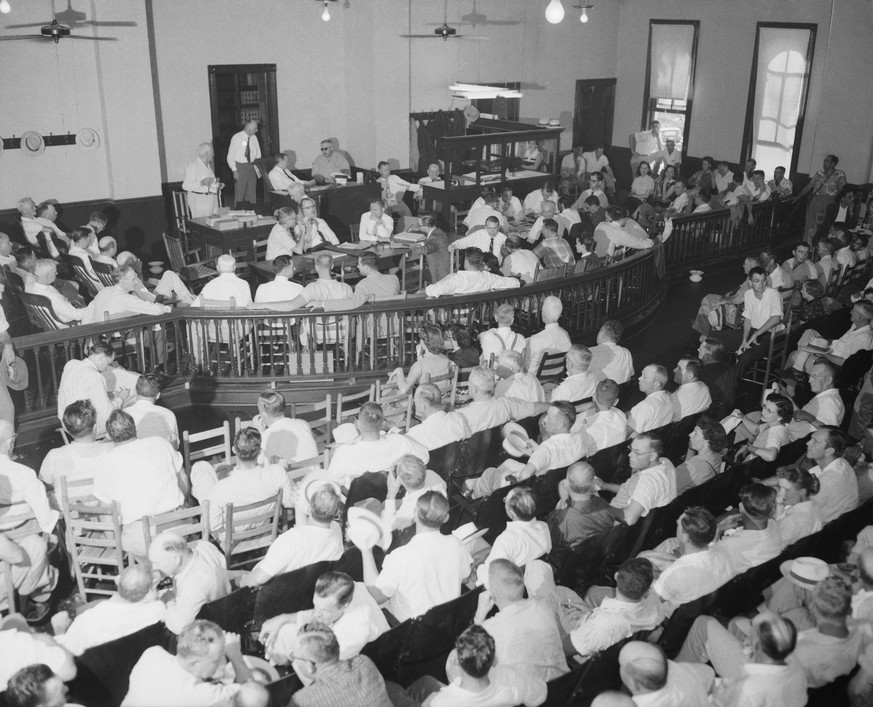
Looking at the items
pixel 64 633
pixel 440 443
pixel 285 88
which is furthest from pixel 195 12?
pixel 64 633

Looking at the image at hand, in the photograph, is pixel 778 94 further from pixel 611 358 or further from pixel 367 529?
pixel 367 529

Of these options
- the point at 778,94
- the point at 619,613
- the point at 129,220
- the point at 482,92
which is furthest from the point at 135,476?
the point at 778,94

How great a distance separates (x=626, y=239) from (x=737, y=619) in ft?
22.2

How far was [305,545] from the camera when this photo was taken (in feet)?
14.3

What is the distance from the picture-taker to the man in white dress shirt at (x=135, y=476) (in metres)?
4.98

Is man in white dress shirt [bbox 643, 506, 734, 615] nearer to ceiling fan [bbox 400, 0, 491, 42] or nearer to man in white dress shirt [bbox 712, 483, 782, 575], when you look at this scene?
man in white dress shirt [bbox 712, 483, 782, 575]

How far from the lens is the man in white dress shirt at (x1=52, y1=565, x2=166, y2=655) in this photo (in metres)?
3.84

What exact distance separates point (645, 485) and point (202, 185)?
855 cm

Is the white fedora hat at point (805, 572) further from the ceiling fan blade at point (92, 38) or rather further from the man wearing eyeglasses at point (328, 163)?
the man wearing eyeglasses at point (328, 163)

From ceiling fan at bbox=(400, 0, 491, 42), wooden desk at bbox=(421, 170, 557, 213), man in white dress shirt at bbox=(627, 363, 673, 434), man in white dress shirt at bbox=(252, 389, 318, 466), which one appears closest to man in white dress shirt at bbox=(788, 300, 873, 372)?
man in white dress shirt at bbox=(627, 363, 673, 434)

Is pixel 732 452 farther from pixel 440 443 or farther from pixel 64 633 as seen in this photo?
pixel 64 633

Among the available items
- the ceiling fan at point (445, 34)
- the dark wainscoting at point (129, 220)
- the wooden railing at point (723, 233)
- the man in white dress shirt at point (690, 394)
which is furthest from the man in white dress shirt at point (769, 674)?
the ceiling fan at point (445, 34)

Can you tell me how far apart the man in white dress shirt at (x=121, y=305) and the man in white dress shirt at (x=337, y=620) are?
4.02 meters

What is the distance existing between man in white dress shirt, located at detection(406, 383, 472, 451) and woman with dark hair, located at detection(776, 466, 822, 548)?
1.91 metres
